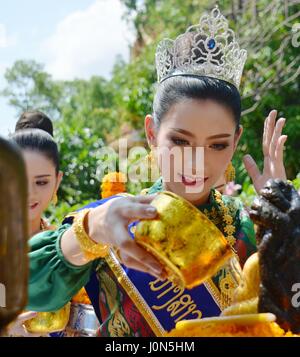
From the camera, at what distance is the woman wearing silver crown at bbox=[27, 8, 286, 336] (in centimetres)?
123

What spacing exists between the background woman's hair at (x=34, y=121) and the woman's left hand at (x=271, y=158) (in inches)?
65.3

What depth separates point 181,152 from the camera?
1.31 m

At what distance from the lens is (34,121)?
2.93 m

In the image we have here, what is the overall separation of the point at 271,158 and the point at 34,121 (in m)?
1.76

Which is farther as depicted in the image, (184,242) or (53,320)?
(53,320)

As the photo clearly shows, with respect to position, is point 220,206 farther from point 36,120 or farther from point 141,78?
point 141,78

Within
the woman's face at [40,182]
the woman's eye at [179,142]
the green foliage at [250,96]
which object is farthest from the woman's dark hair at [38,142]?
the green foliage at [250,96]

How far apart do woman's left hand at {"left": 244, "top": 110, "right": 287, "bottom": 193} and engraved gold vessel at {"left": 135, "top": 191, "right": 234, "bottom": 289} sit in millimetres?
464

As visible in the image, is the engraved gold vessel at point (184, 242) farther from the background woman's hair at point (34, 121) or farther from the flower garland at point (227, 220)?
the background woman's hair at point (34, 121)

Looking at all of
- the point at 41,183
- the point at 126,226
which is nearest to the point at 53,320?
the point at 41,183

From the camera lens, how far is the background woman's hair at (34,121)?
2908mm

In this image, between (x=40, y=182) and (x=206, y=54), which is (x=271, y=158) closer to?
Result: (x=206, y=54)

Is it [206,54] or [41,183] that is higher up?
[206,54]

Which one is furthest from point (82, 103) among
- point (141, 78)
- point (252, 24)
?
point (252, 24)
